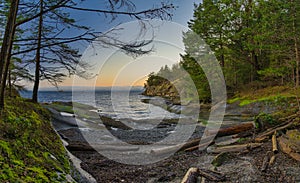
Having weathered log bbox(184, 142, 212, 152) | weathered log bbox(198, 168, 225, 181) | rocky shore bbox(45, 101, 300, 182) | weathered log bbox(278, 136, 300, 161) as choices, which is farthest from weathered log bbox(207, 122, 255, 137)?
weathered log bbox(198, 168, 225, 181)

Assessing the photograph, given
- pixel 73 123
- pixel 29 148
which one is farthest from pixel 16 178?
pixel 73 123

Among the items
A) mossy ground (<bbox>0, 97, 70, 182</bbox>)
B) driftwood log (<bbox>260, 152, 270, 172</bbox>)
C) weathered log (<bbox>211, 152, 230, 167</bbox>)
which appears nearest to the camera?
mossy ground (<bbox>0, 97, 70, 182</bbox>)

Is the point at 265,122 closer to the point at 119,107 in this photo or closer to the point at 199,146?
the point at 199,146

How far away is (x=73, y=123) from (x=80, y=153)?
223 inches

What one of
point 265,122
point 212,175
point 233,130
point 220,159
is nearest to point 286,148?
point 220,159

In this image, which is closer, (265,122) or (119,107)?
(265,122)

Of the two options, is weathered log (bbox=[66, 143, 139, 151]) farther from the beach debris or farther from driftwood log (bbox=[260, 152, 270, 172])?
the beach debris

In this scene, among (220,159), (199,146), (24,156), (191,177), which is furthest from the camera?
(199,146)

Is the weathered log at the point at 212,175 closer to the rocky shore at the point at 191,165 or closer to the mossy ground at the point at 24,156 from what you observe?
the rocky shore at the point at 191,165

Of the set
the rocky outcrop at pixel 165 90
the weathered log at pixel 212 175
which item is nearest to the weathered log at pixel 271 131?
the weathered log at pixel 212 175

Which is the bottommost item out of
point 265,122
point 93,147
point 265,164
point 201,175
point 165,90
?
point 93,147

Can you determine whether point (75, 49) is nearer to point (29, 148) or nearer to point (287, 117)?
point (29, 148)

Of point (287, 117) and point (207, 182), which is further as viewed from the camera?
point (287, 117)

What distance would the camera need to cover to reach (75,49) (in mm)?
6730
